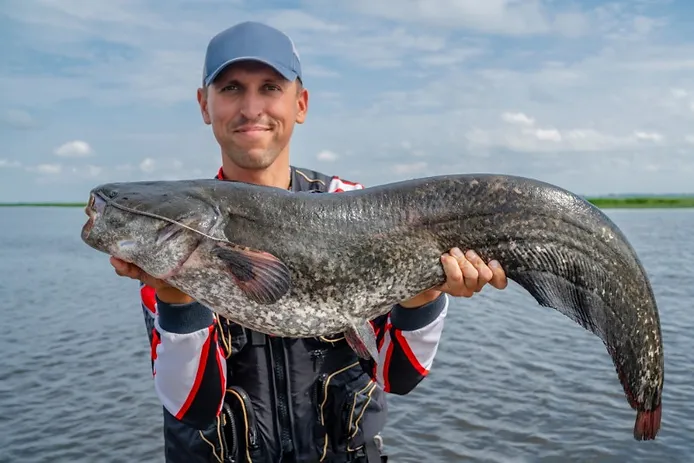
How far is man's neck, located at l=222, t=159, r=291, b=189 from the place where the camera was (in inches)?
165

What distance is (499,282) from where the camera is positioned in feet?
11.7

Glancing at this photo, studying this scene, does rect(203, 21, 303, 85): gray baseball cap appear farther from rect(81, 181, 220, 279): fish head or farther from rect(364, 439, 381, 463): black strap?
rect(364, 439, 381, 463): black strap

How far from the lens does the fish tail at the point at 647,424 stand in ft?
11.2

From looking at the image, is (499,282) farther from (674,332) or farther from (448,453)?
(674,332)

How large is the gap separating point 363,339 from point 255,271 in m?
0.70

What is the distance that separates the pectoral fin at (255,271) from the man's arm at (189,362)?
0.40 m

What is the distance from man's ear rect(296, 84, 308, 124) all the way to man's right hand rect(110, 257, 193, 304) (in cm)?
148

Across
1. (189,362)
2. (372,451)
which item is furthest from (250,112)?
(372,451)

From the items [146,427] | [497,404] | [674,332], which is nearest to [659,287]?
[674,332]

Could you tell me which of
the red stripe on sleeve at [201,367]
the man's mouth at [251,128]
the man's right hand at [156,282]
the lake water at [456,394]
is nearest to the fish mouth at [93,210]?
the man's right hand at [156,282]

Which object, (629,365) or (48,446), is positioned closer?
(629,365)

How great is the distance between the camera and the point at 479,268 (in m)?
3.47

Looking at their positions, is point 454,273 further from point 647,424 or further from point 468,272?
point 647,424

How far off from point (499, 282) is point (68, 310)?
53.8 ft
